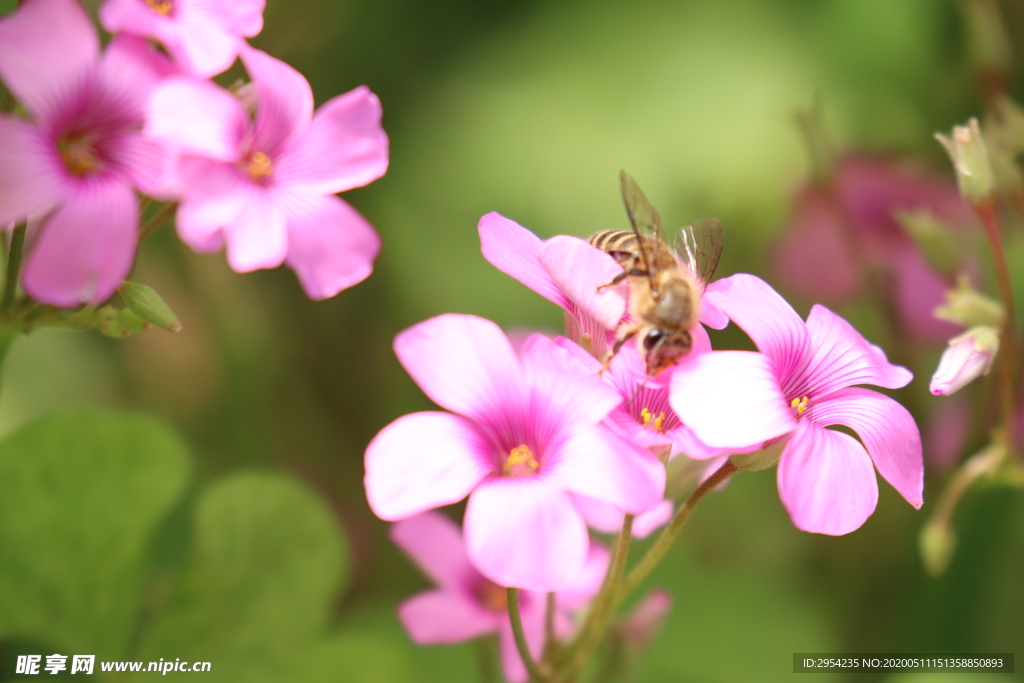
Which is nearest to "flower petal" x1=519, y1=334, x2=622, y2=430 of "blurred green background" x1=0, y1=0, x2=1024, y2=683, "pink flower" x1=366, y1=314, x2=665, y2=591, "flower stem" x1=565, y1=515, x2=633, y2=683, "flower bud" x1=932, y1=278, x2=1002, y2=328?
"pink flower" x1=366, y1=314, x2=665, y2=591

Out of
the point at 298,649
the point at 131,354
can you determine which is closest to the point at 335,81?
the point at 131,354

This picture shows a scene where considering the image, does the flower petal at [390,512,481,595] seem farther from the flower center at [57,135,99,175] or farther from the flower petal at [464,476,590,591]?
the flower center at [57,135,99,175]

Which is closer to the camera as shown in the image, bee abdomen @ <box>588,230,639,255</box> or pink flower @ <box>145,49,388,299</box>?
pink flower @ <box>145,49,388,299</box>

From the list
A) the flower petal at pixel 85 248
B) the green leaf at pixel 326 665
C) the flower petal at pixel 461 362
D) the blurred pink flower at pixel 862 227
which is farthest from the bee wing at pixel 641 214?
the blurred pink flower at pixel 862 227

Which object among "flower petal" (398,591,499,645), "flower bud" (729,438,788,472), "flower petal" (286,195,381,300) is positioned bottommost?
"flower petal" (398,591,499,645)

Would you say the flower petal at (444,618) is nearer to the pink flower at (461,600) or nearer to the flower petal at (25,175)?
the pink flower at (461,600)

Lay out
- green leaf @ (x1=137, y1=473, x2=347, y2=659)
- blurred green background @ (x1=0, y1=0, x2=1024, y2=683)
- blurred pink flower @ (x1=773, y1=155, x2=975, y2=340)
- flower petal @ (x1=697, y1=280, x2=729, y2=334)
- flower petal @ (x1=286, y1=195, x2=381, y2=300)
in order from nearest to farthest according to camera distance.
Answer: flower petal @ (x1=286, y1=195, x2=381, y2=300) < flower petal @ (x1=697, y1=280, x2=729, y2=334) < green leaf @ (x1=137, y1=473, x2=347, y2=659) < blurred green background @ (x1=0, y1=0, x2=1024, y2=683) < blurred pink flower @ (x1=773, y1=155, x2=975, y2=340)

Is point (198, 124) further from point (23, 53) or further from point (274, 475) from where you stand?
point (274, 475)
